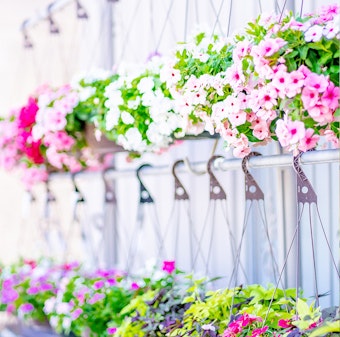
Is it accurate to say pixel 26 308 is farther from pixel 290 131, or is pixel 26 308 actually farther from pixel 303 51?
pixel 303 51

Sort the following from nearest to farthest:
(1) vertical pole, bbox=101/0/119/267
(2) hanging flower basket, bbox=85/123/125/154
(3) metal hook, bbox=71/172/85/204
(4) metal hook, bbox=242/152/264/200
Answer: (4) metal hook, bbox=242/152/264/200, (2) hanging flower basket, bbox=85/123/125/154, (3) metal hook, bbox=71/172/85/204, (1) vertical pole, bbox=101/0/119/267

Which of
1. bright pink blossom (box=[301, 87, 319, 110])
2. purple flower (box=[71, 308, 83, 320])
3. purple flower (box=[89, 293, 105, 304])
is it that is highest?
bright pink blossom (box=[301, 87, 319, 110])

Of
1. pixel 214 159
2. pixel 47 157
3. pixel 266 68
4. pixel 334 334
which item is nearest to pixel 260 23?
pixel 266 68

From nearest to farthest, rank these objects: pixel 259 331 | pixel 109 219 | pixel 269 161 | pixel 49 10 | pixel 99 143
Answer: pixel 259 331, pixel 269 161, pixel 99 143, pixel 49 10, pixel 109 219

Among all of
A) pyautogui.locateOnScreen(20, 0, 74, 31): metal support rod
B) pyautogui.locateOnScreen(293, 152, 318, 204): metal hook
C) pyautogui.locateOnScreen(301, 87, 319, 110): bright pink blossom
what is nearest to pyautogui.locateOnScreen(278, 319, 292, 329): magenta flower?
pyautogui.locateOnScreen(293, 152, 318, 204): metal hook

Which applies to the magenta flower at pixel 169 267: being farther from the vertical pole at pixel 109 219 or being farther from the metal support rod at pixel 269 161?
the vertical pole at pixel 109 219

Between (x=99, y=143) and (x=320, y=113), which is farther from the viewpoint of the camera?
(x=99, y=143)

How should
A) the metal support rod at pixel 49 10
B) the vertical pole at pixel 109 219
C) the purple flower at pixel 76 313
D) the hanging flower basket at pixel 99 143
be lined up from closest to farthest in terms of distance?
the purple flower at pixel 76 313 < the hanging flower basket at pixel 99 143 < the metal support rod at pixel 49 10 < the vertical pole at pixel 109 219

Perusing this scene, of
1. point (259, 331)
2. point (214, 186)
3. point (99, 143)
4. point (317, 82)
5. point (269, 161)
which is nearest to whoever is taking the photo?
point (317, 82)

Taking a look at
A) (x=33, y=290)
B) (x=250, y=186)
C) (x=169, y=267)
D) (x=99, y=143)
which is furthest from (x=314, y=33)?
(x=33, y=290)

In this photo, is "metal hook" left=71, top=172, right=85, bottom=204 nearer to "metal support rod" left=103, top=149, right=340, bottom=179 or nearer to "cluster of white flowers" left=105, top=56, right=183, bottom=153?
"metal support rod" left=103, top=149, right=340, bottom=179

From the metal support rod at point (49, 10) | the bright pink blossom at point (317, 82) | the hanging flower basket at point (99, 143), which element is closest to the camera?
the bright pink blossom at point (317, 82)

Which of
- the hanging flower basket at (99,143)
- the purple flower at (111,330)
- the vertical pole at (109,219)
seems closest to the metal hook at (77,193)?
the hanging flower basket at (99,143)

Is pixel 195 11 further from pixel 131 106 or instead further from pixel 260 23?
pixel 260 23
